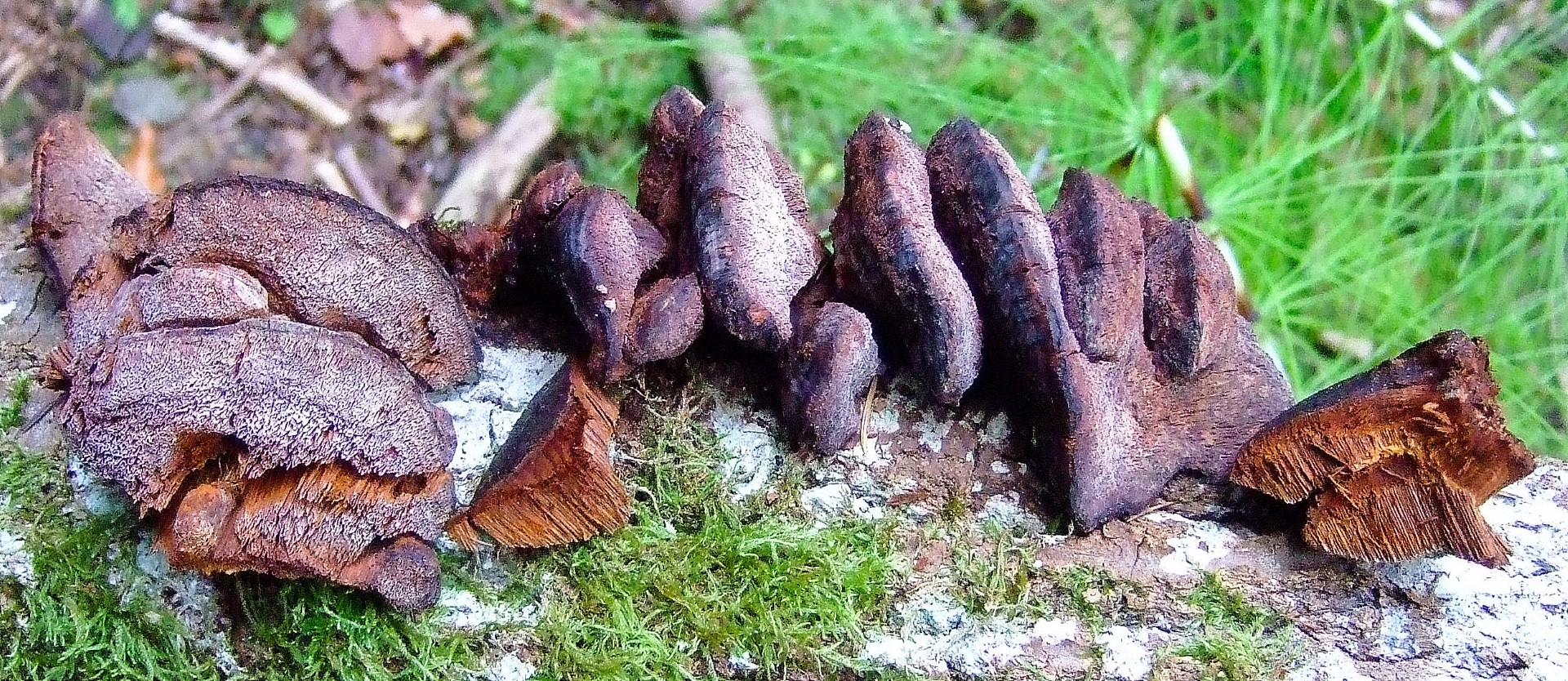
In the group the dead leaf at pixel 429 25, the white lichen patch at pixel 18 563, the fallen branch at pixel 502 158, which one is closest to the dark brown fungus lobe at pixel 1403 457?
the white lichen patch at pixel 18 563

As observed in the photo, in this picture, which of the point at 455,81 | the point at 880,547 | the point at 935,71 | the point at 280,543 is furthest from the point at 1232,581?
the point at 455,81

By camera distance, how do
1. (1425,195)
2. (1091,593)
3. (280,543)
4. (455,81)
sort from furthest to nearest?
(455,81)
(1425,195)
(1091,593)
(280,543)

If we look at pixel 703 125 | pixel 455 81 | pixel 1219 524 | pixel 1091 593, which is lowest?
pixel 455 81

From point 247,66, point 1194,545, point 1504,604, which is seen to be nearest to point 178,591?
point 1194,545

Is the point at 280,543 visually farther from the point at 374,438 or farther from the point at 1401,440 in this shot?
the point at 1401,440

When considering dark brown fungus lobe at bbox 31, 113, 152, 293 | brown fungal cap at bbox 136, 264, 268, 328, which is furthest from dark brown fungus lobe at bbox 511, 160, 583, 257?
dark brown fungus lobe at bbox 31, 113, 152, 293

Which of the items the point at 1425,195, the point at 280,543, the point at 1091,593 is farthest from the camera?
the point at 1425,195

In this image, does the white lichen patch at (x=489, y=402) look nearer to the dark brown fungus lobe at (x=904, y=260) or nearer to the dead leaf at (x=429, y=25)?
the dark brown fungus lobe at (x=904, y=260)

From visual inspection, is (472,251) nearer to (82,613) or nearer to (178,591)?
(178,591)
